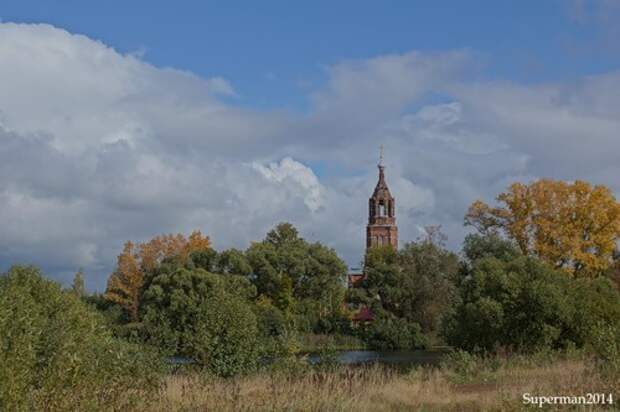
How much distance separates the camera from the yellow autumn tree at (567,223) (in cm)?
5884

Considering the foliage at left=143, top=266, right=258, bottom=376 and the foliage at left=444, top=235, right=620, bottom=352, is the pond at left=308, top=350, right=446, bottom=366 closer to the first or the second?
the foliage at left=444, top=235, right=620, bottom=352

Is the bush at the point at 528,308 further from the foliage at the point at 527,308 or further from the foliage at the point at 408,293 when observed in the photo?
the foliage at the point at 408,293

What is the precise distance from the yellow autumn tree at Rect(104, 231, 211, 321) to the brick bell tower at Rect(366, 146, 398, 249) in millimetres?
65160

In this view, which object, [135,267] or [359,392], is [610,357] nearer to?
[359,392]

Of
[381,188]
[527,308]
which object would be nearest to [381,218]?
[381,188]

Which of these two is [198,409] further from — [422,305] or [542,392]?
[422,305]

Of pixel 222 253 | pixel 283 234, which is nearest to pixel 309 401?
pixel 222 253

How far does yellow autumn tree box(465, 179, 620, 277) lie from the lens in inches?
2317

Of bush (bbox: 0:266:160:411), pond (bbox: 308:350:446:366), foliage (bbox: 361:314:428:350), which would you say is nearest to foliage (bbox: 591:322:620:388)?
bush (bbox: 0:266:160:411)

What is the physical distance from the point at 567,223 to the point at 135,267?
38831mm

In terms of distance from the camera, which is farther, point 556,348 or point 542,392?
point 556,348

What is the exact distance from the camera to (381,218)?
468 ft

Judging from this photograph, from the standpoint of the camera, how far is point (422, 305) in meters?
71.2

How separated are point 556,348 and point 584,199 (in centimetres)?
2543
